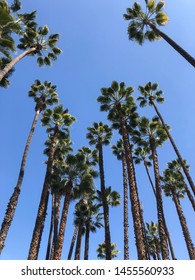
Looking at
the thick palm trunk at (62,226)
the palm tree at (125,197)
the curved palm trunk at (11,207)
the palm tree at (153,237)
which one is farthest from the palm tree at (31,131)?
the palm tree at (153,237)

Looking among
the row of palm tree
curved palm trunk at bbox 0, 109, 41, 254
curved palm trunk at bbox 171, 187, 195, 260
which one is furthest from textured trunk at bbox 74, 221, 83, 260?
curved palm trunk at bbox 0, 109, 41, 254

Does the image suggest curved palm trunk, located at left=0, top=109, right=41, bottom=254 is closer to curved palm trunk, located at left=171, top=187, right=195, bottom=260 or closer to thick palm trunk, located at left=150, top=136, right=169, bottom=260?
thick palm trunk, located at left=150, top=136, right=169, bottom=260

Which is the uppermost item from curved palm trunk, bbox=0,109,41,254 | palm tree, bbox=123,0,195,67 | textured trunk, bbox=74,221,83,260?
palm tree, bbox=123,0,195,67

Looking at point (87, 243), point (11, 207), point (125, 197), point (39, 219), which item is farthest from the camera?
point (87, 243)

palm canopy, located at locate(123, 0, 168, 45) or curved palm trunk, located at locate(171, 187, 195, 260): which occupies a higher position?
palm canopy, located at locate(123, 0, 168, 45)

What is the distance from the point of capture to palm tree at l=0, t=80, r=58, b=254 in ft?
66.7

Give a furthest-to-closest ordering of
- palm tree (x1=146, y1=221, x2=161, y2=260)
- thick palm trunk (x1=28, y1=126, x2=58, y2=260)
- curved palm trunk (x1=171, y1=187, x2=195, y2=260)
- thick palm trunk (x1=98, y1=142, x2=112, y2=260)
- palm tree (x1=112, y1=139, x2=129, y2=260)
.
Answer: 1. palm tree (x1=146, y1=221, x2=161, y2=260)
2. curved palm trunk (x1=171, y1=187, x2=195, y2=260)
3. palm tree (x1=112, y1=139, x2=129, y2=260)
4. thick palm trunk (x1=98, y1=142, x2=112, y2=260)
5. thick palm trunk (x1=28, y1=126, x2=58, y2=260)

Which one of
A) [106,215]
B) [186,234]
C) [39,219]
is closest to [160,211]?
[106,215]

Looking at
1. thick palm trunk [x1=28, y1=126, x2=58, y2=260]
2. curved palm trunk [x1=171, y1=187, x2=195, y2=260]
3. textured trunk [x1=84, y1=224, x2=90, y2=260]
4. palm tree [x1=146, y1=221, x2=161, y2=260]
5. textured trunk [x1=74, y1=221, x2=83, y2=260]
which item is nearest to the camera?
thick palm trunk [x1=28, y1=126, x2=58, y2=260]

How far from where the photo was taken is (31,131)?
27312mm

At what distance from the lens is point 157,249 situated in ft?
159

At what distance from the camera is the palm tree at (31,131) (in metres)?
20.3

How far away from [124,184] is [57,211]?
8.46 m

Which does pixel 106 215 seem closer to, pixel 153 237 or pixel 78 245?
pixel 78 245
